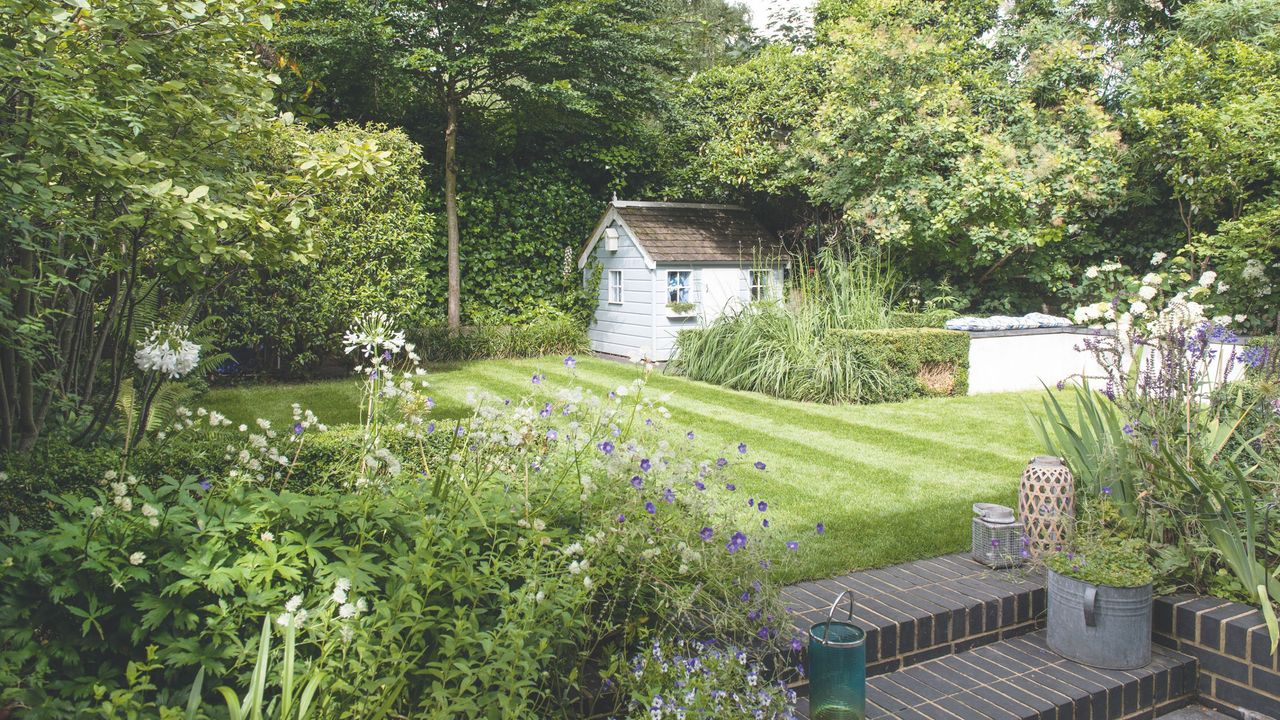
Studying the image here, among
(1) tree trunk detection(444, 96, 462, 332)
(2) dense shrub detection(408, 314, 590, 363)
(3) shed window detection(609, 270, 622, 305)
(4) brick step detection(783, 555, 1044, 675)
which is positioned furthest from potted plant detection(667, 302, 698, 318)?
(4) brick step detection(783, 555, 1044, 675)

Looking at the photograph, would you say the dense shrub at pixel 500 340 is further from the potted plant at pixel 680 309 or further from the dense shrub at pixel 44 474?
the dense shrub at pixel 44 474

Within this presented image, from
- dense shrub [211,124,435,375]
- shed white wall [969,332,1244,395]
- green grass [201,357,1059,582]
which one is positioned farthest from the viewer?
shed white wall [969,332,1244,395]

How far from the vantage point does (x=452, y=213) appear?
12.2 meters

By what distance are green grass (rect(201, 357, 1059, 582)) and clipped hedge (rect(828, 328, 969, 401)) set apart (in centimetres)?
25

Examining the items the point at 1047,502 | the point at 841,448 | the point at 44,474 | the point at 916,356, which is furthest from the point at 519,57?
the point at 1047,502

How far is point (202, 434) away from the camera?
4184mm

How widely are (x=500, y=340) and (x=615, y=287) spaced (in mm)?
2084

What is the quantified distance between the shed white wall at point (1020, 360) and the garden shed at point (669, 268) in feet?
9.53

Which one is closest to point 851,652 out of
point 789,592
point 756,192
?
point 789,592

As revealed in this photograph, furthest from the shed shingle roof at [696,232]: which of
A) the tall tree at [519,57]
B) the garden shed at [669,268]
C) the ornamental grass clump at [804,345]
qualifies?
the tall tree at [519,57]

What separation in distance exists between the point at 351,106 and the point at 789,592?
38.2ft

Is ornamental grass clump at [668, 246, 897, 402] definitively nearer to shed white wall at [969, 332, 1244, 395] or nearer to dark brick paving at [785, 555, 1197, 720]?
shed white wall at [969, 332, 1244, 395]

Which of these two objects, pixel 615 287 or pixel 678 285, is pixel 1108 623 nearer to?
pixel 678 285

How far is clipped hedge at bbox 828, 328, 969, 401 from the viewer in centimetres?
889
